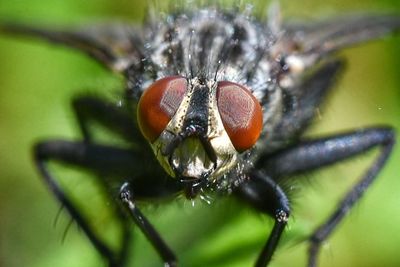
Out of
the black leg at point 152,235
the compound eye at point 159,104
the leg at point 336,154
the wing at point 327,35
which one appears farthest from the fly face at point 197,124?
the wing at point 327,35

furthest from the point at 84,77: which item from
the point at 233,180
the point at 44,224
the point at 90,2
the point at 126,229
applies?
the point at 233,180

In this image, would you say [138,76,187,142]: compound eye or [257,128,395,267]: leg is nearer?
[138,76,187,142]: compound eye

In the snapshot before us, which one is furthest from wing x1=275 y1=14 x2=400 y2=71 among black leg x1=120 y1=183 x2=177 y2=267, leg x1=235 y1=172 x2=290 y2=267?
black leg x1=120 y1=183 x2=177 y2=267

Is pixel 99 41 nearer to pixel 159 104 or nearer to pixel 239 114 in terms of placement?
pixel 159 104

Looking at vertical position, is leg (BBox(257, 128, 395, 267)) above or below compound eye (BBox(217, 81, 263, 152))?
below

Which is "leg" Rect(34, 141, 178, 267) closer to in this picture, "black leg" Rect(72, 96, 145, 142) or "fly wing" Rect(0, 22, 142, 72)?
"black leg" Rect(72, 96, 145, 142)

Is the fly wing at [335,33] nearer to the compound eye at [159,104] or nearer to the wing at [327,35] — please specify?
the wing at [327,35]

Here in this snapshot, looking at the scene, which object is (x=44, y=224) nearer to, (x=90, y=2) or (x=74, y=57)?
(x=74, y=57)
